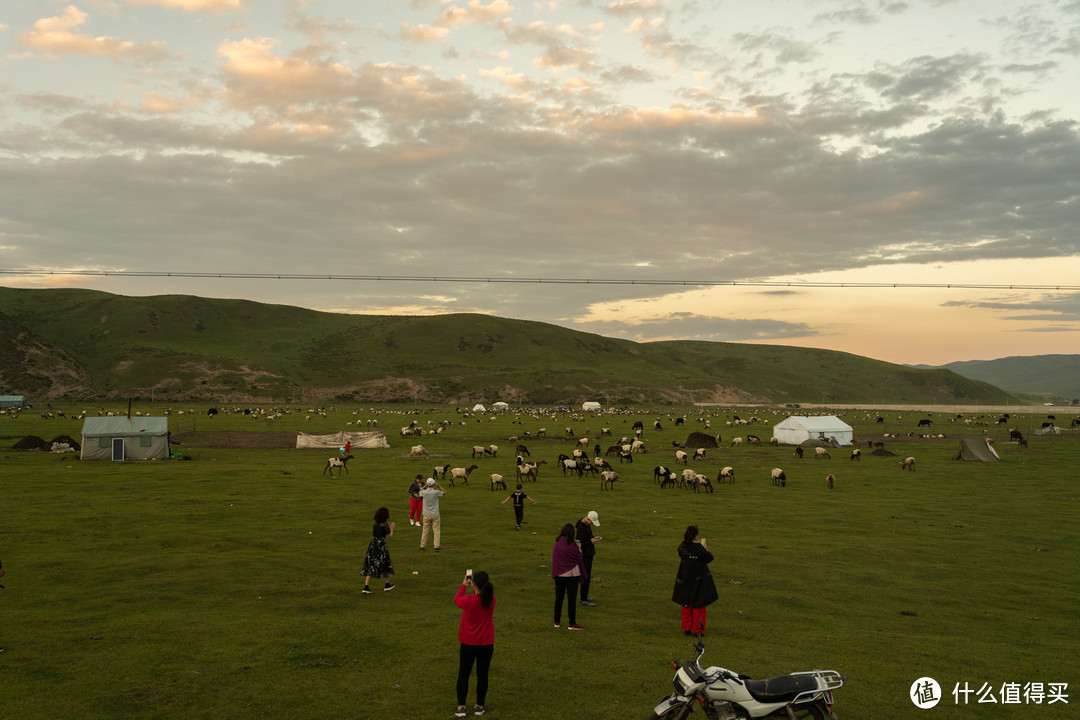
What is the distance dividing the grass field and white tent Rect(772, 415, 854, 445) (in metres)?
33.8

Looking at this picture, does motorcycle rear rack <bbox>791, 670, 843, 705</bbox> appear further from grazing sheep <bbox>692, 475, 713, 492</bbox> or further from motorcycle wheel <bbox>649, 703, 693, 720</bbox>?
grazing sheep <bbox>692, 475, 713, 492</bbox>

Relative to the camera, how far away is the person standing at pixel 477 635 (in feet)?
34.1

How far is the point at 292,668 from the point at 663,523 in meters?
19.1

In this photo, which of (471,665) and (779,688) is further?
(471,665)

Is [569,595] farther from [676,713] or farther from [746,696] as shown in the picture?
[746,696]

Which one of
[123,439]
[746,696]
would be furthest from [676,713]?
[123,439]

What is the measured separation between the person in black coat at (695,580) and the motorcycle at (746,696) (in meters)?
4.79

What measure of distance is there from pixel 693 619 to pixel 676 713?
600 cm

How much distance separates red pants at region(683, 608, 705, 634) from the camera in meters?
14.0

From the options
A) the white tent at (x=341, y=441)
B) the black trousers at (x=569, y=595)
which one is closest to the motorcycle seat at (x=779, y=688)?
the black trousers at (x=569, y=595)

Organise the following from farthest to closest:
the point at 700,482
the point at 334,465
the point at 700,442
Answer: the point at 700,442 → the point at 334,465 → the point at 700,482

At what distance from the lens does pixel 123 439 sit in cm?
5012

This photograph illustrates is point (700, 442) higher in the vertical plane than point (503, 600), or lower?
higher

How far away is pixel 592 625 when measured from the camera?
1513 centimetres
